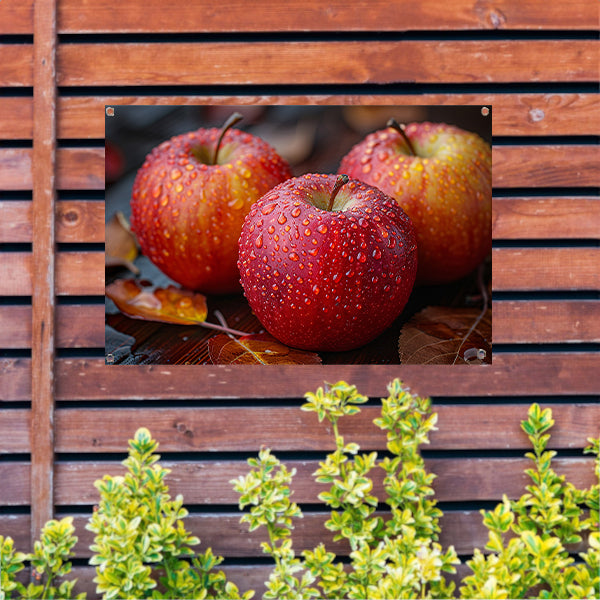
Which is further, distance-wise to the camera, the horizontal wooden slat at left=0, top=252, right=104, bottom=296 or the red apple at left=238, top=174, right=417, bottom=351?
the horizontal wooden slat at left=0, top=252, right=104, bottom=296

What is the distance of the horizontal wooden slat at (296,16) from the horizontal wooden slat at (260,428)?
1026mm

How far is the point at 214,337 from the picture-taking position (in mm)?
1580

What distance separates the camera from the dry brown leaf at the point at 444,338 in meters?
1.56

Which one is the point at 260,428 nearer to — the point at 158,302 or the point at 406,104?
the point at 158,302

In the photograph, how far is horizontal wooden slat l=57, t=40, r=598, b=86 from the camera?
1.57 m

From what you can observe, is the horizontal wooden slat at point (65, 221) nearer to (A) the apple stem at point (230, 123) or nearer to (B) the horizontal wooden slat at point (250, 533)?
(A) the apple stem at point (230, 123)

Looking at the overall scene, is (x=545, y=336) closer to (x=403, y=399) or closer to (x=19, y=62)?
(x=403, y=399)

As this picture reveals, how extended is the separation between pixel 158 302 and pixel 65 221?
33 cm

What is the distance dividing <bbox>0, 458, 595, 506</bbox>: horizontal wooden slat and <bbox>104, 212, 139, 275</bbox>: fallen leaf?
0.55 metres

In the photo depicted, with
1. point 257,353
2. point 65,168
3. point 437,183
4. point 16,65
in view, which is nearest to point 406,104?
point 437,183

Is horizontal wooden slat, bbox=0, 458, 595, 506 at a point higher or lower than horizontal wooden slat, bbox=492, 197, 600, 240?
lower

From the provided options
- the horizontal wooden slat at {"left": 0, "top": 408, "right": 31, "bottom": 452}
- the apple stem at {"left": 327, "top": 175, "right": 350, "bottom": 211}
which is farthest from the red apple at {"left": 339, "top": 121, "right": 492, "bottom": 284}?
→ the horizontal wooden slat at {"left": 0, "top": 408, "right": 31, "bottom": 452}

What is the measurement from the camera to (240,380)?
1.58 m

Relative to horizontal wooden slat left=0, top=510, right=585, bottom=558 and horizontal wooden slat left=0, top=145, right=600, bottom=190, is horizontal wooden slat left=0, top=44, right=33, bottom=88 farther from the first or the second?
horizontal wooden slat left=0, top=510, right=585, bottom=558
